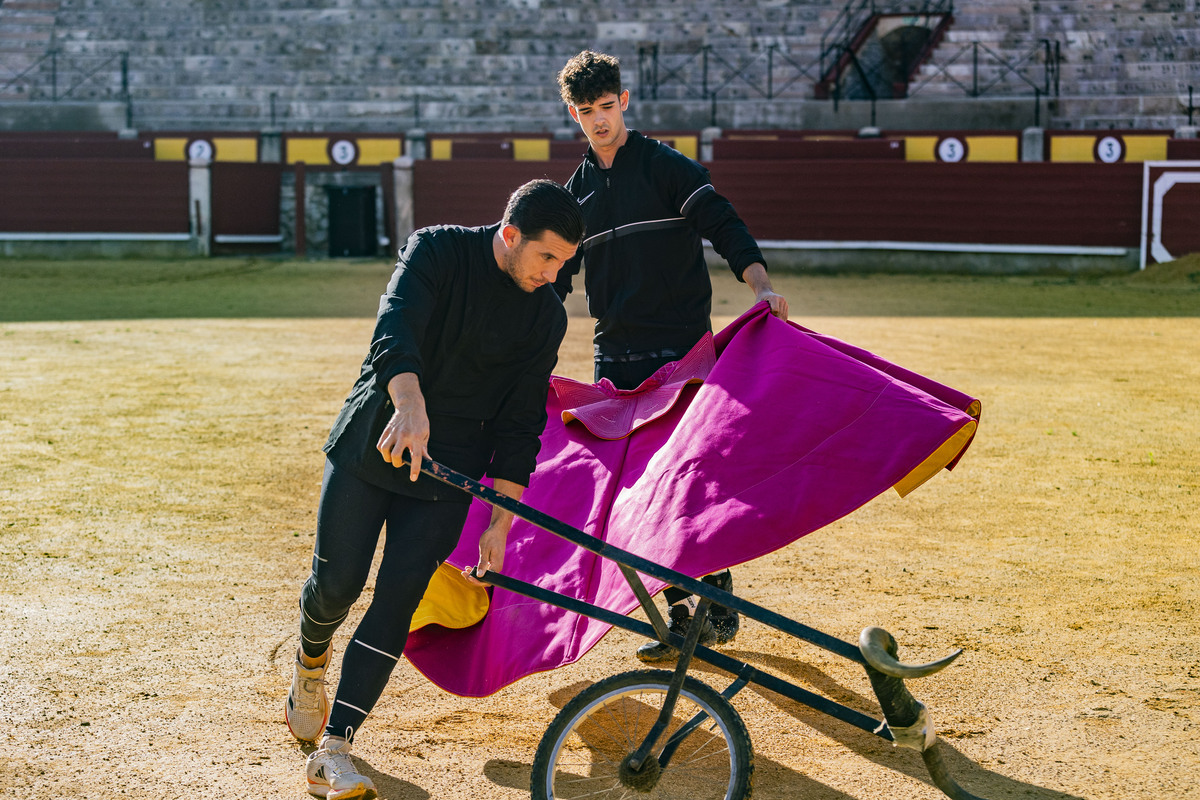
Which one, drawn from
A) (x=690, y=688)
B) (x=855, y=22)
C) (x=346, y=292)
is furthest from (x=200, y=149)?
(x=690, y=688)

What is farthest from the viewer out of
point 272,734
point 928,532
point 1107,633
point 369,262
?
point 369,262

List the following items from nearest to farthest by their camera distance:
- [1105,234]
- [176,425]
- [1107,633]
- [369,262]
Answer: [1107,633], [176,425], [1105,234], [369,262]

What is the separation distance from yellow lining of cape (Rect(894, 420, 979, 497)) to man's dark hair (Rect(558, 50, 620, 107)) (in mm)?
1105

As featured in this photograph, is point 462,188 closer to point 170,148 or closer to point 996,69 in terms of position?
point 170,148

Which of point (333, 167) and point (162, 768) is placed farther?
point (333, 167)

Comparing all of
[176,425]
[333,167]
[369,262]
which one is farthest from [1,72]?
[176,425]

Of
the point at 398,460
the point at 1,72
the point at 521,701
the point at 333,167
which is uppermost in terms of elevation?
the point at 1,72

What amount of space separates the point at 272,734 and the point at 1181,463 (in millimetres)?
3901

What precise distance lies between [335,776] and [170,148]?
16559 millimetres

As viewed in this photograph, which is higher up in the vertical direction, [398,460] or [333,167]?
[333,167]

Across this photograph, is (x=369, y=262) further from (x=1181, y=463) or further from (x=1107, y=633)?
(x=1107, y=633)

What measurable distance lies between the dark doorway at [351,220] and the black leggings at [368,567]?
1442cm

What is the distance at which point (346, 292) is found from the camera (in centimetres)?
1206

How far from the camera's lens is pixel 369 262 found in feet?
50.9
